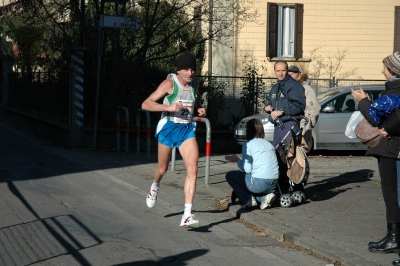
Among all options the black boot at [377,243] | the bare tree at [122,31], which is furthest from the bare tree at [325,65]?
the black boot at [377,243]

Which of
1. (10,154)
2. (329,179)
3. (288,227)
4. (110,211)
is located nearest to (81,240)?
(110,211)

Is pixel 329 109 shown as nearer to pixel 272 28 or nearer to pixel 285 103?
pixel 285 103

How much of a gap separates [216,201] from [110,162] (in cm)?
488

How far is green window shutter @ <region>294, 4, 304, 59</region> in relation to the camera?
79.9ft

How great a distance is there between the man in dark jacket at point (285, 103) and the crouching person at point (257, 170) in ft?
1.64

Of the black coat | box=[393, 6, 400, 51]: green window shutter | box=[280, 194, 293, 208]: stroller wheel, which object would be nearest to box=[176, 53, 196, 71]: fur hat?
the black coat

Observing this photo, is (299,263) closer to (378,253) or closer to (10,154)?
(378,253)

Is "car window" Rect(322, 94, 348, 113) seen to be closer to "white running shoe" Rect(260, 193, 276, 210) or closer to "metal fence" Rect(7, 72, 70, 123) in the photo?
"metal fence" Rect(7, 72, 70, 123)

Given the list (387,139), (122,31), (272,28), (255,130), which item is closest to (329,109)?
(122,31)

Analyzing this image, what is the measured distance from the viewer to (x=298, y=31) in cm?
2442

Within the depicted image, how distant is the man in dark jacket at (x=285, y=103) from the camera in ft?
31.1

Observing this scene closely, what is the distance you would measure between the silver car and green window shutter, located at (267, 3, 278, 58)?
7349 millimetres

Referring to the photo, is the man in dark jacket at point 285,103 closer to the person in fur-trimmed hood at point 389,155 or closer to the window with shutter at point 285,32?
the person in fur-trimmed hood at point 389,155

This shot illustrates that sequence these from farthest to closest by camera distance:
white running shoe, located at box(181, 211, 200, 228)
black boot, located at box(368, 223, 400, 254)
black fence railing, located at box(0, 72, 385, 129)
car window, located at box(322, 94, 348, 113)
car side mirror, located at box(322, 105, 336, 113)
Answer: black fence railing, located at box(0, 72, 385, 129) → car window, located at box(322, 94, 348, 113) → car side mirror, located at box(322, 105, 336, 113) → white running shoe, located at box(181, 211, 200, 228) → black boot, located at box(368, 223, 400, 254)
